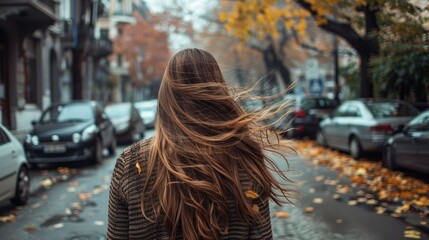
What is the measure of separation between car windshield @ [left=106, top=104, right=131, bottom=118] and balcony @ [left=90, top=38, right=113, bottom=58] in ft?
48.4

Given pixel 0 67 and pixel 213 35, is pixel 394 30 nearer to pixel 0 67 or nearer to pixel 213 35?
pixel 0 67

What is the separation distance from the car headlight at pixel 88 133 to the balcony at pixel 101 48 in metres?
22.1

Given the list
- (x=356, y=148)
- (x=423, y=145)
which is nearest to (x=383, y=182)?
(x=423, y=145)

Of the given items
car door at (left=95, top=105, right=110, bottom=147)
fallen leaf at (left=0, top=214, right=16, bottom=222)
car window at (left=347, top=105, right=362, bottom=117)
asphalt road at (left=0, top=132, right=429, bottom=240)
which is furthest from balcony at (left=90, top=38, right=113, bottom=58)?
fallen leaf at (left=0, top=214, right=16, bottom=222)

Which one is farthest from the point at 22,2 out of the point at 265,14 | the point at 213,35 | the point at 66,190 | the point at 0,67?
the point at 213,35

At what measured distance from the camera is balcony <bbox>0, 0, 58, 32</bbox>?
16.9 meters

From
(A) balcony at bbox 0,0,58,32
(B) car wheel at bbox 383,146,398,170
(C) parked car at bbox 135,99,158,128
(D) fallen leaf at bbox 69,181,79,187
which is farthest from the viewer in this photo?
(C) parked car at bbox 135,99,158,128

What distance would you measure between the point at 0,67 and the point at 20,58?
1150 millimetres

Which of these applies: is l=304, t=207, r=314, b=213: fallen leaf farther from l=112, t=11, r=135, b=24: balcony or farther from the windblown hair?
l=112, t=11, r=135, b=24: balcony

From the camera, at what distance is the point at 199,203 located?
1756 mm

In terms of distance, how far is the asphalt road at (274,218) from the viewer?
601cm

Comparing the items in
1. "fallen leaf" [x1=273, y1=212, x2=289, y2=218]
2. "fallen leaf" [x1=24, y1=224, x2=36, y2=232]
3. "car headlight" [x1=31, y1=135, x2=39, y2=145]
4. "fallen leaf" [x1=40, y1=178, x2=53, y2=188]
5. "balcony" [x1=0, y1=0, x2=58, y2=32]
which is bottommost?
"fallen leaf" [x1=40, y1=178, x2=53, y2=188]

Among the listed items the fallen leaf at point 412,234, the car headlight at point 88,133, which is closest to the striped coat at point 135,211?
the fallen leaf at point 412,234

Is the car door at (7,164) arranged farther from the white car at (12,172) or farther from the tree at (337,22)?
the tree at (337,22)
